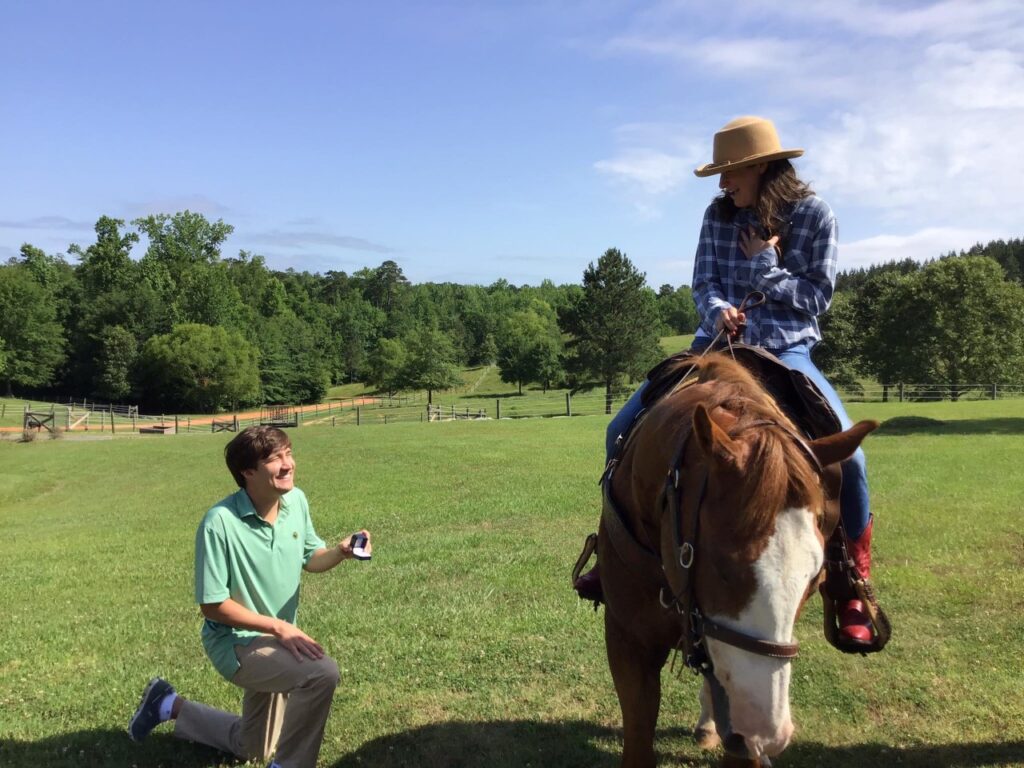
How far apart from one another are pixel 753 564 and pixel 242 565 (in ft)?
9.24

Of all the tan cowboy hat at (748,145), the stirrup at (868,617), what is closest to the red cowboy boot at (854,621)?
the stirrup at (868,617)

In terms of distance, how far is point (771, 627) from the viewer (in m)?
1.88

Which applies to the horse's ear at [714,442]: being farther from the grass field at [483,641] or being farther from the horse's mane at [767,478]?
the grass field at [483,641]

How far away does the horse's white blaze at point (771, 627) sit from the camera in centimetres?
188

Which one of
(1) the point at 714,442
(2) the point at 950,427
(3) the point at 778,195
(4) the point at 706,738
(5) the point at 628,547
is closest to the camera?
(1) the point at 714,442

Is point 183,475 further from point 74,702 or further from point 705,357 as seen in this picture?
point 705,357

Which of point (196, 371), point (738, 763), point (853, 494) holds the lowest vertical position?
point (196, 371)

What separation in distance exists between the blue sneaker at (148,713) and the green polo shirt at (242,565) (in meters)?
0.80

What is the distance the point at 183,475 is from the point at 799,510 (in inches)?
855

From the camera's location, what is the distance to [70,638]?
250 inches

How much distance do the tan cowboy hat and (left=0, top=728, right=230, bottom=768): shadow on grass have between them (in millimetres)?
4289

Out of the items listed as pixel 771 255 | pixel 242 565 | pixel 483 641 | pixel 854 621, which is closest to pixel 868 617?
pixel 854 621

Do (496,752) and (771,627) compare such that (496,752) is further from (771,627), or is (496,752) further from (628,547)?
(771,627)

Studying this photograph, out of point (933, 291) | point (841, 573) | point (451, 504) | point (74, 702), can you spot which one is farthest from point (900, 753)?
point (933, 291)
